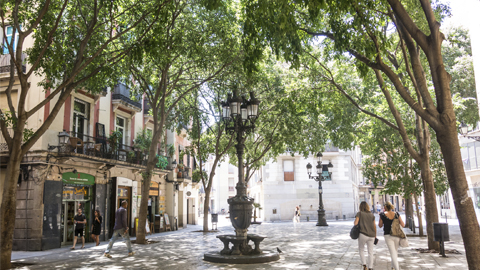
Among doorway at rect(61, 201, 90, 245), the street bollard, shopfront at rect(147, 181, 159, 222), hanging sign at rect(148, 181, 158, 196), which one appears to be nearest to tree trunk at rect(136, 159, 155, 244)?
doorway at rect(61, 201, 90, 245)

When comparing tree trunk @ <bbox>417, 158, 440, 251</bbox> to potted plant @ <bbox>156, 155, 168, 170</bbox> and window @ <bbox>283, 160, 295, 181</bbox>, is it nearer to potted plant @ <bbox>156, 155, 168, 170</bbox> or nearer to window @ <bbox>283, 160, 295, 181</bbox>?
potted plant @ <bbox>156, 155, 168, 170</bbox>

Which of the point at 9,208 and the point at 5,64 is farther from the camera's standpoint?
the point at 5,64

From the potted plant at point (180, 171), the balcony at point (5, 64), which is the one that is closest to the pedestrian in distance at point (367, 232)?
the balcony at point (5, 64)

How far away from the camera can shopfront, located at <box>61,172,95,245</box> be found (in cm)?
1788

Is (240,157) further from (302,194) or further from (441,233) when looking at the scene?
(302,194)

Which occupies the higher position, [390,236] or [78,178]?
[78,178]

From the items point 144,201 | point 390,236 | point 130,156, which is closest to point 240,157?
point 390,236

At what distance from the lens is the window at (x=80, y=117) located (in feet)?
62.2

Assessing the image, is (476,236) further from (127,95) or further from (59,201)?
(127,95)

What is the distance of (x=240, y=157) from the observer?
486 inches

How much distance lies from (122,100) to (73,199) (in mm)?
6141

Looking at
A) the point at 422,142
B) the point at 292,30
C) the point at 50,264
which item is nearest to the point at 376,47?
the point at 292,30

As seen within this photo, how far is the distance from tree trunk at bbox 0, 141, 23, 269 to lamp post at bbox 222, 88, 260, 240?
579cm

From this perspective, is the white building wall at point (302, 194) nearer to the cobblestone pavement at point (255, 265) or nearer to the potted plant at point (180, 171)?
the potted plant at point (180, 171)
